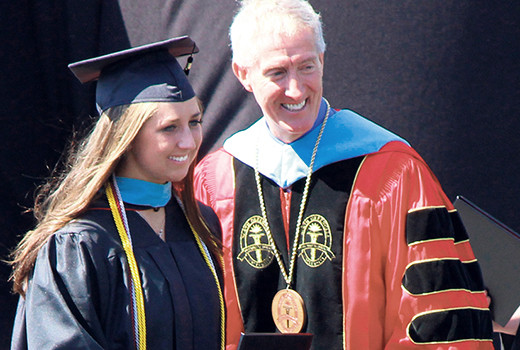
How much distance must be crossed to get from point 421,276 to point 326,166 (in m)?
0.56

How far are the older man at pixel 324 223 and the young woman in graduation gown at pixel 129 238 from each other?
460 mm

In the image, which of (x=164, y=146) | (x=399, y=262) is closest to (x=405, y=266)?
(x=399, y=262)

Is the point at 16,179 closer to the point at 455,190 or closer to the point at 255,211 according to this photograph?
the point at 255,211

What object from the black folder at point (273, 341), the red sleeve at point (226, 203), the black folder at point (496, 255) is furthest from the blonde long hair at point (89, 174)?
the black folder at point (496, 255)

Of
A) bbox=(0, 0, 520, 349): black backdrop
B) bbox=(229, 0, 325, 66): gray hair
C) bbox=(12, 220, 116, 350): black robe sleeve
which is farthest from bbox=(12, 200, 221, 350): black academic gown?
bbox=(0, 0, 520, 349): black backdrop

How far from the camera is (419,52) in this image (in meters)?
3.77

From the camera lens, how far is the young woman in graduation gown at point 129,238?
86.2 inches

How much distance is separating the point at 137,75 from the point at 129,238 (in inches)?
19.6

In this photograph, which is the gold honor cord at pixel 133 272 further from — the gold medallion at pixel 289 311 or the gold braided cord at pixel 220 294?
the gold medallion at pixel 289 311

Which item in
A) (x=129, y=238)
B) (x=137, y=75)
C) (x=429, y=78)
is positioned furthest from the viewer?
(x=429, y=78)

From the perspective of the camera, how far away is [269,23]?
290 centimetres

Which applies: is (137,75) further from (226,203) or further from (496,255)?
(496,255)

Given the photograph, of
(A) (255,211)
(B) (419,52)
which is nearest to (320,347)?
(A) (255,211)

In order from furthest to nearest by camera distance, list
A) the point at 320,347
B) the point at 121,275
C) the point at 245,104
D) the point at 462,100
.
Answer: the point at 245,104 < the point at 462,100 < the point at 320,347 < the point at 121,275
